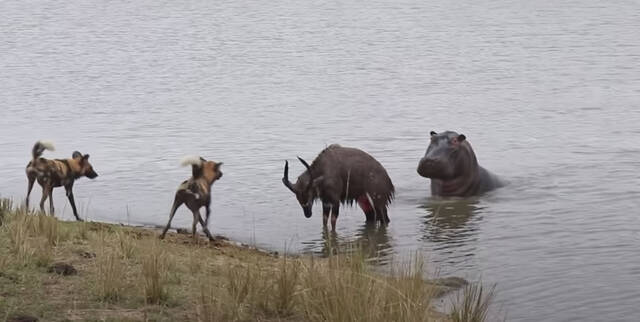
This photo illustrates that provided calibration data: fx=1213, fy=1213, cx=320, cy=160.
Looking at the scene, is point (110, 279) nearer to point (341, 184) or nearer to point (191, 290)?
point (191, 290)

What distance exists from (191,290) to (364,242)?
516cm

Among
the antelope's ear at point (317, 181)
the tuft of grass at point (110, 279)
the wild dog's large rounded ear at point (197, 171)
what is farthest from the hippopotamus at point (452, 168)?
the tuft of grass at point (110, 279)

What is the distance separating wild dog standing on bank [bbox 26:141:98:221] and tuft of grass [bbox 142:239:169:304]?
5.34 m

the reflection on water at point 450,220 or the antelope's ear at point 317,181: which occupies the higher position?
the antelope's ear at point 317,181

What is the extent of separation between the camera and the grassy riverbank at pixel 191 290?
834 cm

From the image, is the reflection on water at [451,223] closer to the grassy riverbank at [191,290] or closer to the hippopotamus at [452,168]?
the hippopotamus at [452,168]

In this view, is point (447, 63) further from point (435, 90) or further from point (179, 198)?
point (179, 198)

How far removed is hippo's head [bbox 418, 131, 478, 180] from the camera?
17156mm

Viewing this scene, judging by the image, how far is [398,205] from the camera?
17.1 m

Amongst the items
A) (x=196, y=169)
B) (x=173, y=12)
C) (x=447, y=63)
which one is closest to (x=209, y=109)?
(x=447, y=63)

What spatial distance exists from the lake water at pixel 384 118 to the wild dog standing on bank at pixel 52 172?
38.6 inches

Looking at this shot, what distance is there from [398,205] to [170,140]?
828cm

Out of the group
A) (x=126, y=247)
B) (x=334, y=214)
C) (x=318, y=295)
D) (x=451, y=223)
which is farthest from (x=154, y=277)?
(x=451, y=223)

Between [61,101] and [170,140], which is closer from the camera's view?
[170,140]
